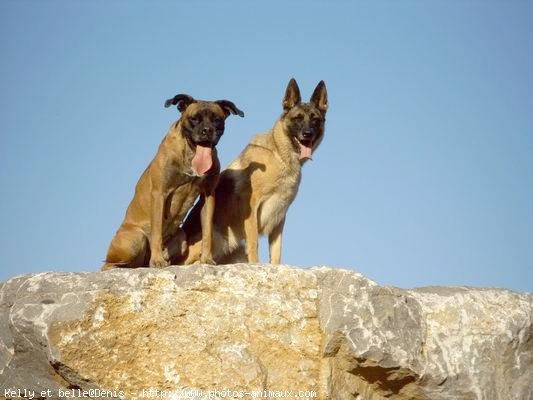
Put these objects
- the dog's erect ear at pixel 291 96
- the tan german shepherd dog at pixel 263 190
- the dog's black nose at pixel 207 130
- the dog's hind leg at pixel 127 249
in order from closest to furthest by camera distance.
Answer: the dog's black nose at pixel 207 130, the dog's hind leg at pixel 127 249, the tan german shepherd dog at pixel 263 190, the dog's erect ear at pixel 291 96

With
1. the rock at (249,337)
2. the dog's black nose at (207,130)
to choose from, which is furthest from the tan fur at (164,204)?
the rock at (249,337)

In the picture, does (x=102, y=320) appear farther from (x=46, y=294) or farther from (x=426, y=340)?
(x=426, y=340)

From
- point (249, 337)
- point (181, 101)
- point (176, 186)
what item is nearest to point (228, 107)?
point (181, 101)

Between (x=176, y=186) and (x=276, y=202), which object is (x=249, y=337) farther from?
(x=276, y=202)

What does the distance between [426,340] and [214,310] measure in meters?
2.23

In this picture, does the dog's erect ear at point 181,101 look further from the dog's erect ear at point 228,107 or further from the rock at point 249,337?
the rock at point 249,337

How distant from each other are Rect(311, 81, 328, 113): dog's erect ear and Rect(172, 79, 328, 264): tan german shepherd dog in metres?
0.17

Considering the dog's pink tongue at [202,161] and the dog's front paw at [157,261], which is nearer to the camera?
the dog's front paw at [157,261]

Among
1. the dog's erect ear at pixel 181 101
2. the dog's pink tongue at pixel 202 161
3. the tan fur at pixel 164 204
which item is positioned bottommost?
the tan fur at pixel 164 204

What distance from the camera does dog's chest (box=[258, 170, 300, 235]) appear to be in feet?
35.4

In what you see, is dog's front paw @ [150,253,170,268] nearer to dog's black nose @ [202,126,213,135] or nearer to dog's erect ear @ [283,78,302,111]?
dog's black nose @ [202,126,213,135]

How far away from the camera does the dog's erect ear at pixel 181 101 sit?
9.58 metres

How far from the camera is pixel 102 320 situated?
695 cm

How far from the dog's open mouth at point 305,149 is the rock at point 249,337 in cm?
338
